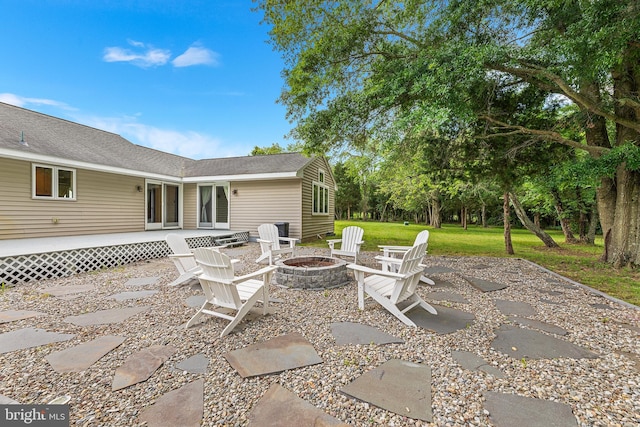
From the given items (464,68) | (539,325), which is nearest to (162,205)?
(464,68)

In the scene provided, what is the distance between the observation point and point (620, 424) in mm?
1634

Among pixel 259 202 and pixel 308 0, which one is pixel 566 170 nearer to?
pixel 308 0

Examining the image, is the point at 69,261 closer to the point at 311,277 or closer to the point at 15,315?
the point at 15,315

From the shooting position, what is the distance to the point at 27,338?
2688 mm

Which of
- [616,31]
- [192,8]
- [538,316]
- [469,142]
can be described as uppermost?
[192,8]

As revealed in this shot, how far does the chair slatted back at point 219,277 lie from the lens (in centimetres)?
292

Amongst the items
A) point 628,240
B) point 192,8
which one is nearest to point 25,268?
point 192,8

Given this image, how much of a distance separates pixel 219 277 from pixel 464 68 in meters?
5.08

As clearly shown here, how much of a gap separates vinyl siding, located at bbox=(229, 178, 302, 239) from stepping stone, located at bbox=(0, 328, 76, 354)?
7961mm

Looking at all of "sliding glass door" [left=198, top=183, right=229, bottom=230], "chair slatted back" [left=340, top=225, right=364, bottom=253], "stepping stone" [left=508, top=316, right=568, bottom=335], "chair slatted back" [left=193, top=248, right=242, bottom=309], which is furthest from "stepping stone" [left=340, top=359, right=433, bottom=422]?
"sliding glass door" [left=198, top=183, right=229, bottom=230]

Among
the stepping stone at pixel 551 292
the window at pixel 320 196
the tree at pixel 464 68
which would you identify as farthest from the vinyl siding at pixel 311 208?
the stepping stone at pixel 551 292

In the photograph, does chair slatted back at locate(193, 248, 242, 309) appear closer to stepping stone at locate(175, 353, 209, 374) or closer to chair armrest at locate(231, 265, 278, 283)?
chair armrest at locate(231, 265, 278, 283)

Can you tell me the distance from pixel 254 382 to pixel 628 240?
879 centimetres

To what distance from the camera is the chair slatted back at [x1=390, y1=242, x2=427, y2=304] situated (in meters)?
3.24
